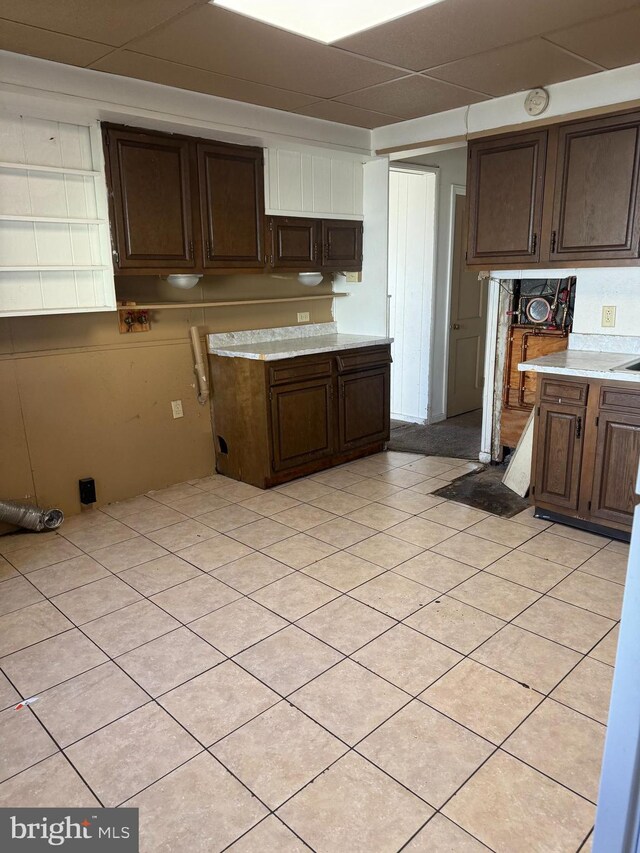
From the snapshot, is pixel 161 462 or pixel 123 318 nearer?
pixel 123 318

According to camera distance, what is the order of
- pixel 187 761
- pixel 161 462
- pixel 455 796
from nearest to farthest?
1. pixel 455 796
2. pixel 187 761
3. pixel 161 462

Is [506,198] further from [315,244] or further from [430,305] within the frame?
[430,305]

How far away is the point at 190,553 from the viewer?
316 cm

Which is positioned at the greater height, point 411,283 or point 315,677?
point 411,283

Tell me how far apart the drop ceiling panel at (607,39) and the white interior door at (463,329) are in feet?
8.06

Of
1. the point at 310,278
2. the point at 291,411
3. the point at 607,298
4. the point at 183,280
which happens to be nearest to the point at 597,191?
the point at 607,298

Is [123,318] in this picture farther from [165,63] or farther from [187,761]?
[187,761]

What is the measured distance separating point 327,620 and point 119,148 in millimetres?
2659

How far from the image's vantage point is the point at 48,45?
269cm

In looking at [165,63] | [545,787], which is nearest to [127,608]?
[545,787]

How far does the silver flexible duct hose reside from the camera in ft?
10.8

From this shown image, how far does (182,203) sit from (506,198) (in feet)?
6.28

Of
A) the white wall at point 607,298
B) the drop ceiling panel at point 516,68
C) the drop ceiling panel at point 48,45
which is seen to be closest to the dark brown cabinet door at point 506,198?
the drop ceiling panel at point 516,68

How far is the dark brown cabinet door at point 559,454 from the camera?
3.23 meters
